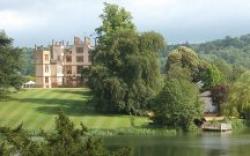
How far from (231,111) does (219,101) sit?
1053 centimetres

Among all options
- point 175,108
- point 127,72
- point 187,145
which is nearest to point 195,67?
point 127,72

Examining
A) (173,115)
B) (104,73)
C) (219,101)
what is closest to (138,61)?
(104,73)

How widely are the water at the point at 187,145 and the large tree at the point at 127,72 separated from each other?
47.9 ft

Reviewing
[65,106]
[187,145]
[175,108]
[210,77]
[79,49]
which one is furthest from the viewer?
[79,49]

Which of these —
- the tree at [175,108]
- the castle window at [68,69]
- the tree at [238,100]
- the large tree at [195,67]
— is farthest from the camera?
the castle window at [68,69]

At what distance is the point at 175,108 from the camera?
2849 inches

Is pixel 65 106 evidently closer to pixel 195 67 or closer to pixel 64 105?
pixel 64 105

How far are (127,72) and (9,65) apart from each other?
15838 mm

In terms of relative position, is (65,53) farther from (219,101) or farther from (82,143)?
(82,143)

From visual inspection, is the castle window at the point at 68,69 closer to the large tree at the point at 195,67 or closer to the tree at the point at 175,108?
the large tree at the point at 195,67

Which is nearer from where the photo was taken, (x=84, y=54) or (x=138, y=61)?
(x=138, y=61)

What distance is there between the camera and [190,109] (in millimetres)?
72500

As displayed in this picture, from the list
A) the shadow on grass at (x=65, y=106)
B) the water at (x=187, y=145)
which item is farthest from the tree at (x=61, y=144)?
the shadow on grass at (x=65, y=106)

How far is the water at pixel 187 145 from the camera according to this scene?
47906 millimetres
